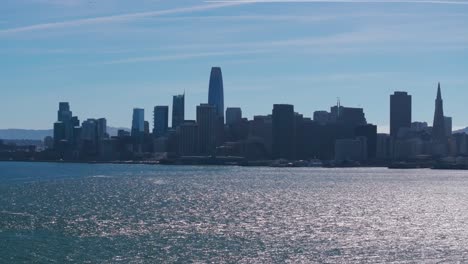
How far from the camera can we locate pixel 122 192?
127m

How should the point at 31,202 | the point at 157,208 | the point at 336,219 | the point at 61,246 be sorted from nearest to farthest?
the point at 61,246 → the point at 336,219 → the point at 157,208 → the point at 31,202

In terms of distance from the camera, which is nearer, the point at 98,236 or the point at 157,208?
the point at 98,236

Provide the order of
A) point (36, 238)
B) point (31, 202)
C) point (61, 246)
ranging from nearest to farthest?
1. point (61, 246)
2. point (36, 238)
3. point (31, 202)

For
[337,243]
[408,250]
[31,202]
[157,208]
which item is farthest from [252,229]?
[31,202]

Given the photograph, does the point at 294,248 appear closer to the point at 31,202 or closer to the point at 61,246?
the point at 61,246

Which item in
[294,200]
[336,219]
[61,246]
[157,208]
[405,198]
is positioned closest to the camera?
[61,246]

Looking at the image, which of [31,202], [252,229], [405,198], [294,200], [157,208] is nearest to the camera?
[252,229]

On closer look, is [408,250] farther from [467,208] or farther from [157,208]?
[467,208]

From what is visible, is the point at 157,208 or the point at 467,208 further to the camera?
the point at 467,208

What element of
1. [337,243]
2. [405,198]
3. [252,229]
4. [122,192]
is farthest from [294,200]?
[337,243]

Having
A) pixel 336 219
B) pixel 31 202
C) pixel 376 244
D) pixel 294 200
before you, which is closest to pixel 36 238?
pixel 376 244

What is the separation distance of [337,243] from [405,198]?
6014 centimetres

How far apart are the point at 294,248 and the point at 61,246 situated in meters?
15.0

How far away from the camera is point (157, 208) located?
93.8 metres
